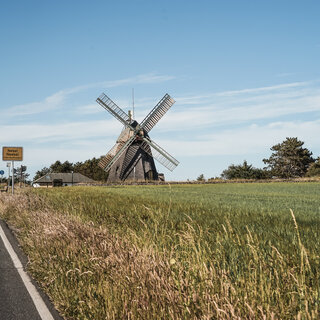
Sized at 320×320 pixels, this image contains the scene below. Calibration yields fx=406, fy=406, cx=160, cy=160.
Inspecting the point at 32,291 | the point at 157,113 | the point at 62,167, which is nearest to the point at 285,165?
the point at 157,113

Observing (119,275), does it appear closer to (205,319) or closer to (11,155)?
(205,319)

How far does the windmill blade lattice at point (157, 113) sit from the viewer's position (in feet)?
172

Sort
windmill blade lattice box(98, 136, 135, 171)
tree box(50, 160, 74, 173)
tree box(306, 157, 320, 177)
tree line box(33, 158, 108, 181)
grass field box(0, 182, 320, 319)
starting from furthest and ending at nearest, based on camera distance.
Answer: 1. tree box(50, 160, 74, 173)
2. tree line box(33, 158, 108, 181)
3. tree box(306, 157, 320, 177)
4. windmill blade lattice box(98, 136, 135, 171)
5. grass field box(0, 182, 320, 319)

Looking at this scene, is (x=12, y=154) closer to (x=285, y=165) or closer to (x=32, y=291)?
(x=32, y=291)

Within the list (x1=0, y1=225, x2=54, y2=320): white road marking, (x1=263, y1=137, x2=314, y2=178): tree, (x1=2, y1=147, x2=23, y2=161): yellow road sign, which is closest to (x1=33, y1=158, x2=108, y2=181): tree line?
(x1=263, y1=137, x2=314, y2=178): tree

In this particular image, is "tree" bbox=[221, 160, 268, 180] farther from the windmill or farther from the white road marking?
the white road marking

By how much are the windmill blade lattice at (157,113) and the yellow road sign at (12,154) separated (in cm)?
2274

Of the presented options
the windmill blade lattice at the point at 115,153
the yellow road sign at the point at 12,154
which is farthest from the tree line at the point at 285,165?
the yellow road sign at the point at 12,154

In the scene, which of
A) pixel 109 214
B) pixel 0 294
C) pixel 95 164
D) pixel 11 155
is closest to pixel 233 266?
pixel 0 294

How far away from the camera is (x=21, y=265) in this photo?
802 cm

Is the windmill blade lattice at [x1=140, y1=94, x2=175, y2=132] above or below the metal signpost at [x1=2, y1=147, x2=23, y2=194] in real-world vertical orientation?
above

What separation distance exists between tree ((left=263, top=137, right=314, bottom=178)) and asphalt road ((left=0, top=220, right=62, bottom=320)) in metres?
89.0

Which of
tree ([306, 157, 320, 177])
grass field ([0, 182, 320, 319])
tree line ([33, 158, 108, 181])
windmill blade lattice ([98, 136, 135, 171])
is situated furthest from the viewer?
tree line ([33, 158, 108, 181])

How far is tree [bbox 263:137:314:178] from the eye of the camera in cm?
9138
